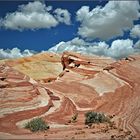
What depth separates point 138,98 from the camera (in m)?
37.3

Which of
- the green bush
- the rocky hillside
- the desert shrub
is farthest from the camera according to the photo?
the desert shrub

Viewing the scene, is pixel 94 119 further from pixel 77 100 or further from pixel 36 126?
pixel 77 100

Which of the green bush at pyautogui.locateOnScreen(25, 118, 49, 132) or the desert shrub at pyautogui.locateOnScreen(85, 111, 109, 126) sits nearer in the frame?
the green bush at pyautogui.locateOnScreen(25, 118, 49, 132)

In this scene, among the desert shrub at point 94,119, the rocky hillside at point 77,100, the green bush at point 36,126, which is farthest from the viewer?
the desert shrub at point 94,119

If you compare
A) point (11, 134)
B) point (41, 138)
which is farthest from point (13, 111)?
point (41, 138)

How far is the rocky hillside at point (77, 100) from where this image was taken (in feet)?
86.8

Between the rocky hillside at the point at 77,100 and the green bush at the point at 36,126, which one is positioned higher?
the rocky hillside at the point at 77,100

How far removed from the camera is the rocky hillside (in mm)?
26469

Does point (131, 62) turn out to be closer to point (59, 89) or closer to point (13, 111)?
point (59, 89)

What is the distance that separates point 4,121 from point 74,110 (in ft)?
30.0

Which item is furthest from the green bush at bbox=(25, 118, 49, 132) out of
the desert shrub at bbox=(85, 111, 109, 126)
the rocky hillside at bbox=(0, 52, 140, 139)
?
the desert shrub at bbox=(85, 111, 109, 126)

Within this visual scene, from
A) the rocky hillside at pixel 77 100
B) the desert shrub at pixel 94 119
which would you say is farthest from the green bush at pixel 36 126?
the desert shrub at pixel 94 119

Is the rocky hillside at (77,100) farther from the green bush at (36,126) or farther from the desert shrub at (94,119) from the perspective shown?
the desert shrub at (94,119)

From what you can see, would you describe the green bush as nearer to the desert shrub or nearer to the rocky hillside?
the rocky hillside
